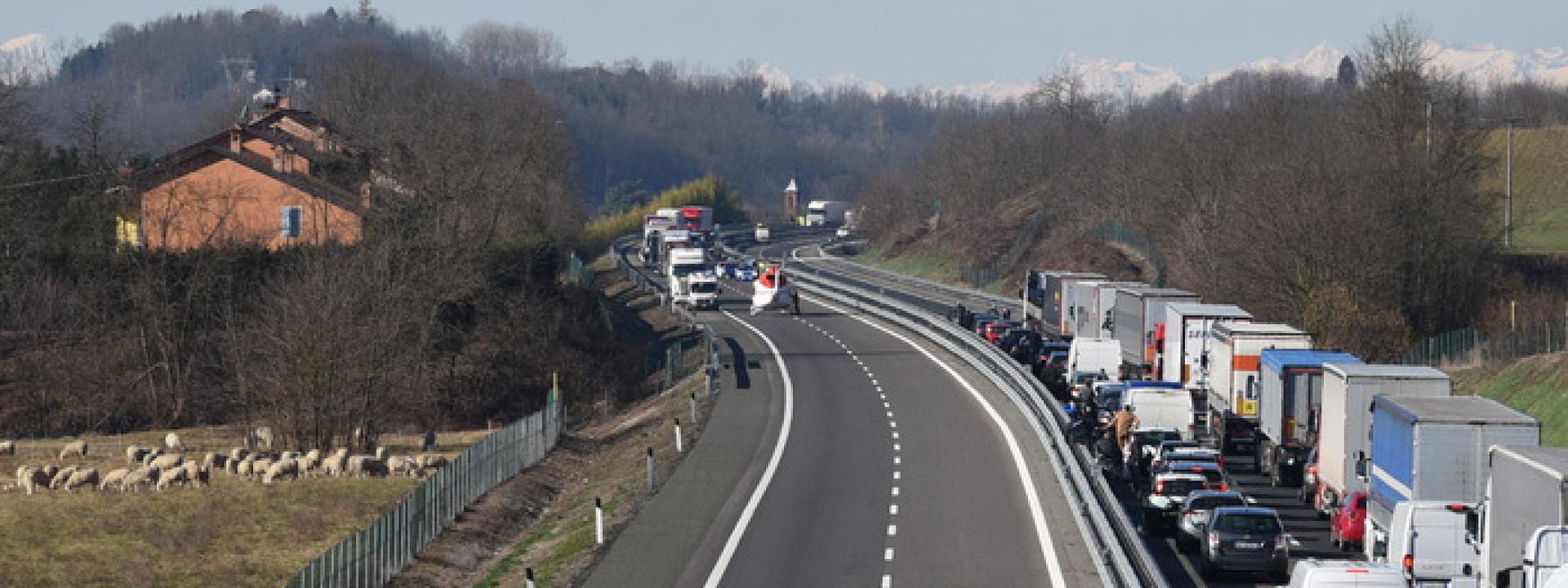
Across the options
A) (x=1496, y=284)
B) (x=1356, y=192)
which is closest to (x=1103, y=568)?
(x=1356, y=192)

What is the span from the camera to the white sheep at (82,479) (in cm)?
4997

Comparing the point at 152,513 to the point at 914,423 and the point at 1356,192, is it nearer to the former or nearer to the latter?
the point at 914,423

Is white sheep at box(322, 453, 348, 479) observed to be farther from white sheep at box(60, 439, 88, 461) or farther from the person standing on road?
the person standing on road

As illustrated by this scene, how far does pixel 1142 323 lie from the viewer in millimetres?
67500

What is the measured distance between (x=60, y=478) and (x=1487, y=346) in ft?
148

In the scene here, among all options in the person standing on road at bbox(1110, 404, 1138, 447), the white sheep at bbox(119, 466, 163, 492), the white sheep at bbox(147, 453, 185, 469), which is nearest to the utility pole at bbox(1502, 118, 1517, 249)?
the person standing on road at bbox(1110, 404, 1138, 447)

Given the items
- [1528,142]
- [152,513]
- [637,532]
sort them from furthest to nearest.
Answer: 1. [1528,142]
2. [152,513]
3. [637,532]

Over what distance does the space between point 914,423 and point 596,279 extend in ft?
267

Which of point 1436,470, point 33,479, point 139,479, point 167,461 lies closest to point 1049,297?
Result: point 167,461

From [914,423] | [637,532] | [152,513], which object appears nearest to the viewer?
[637,532]

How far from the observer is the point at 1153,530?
3906cm

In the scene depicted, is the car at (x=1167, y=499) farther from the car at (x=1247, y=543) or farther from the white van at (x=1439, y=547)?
the white van at (x=1439, y=547)

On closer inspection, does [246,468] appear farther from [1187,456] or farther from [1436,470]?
[1436,470]

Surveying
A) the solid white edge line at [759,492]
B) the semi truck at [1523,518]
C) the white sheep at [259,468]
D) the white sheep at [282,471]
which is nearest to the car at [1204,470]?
the solid white edge line at [759,492]
